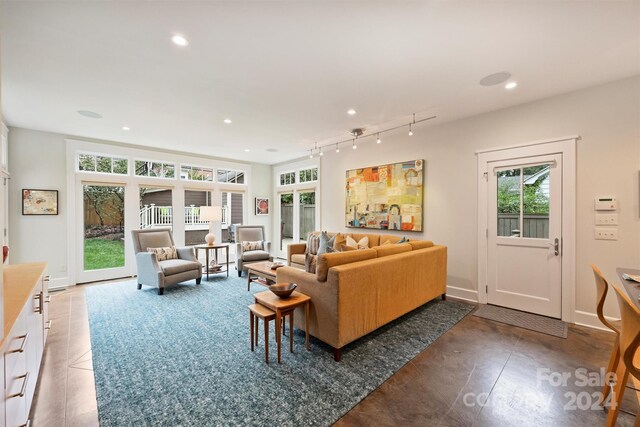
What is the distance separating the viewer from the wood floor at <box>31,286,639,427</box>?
1.82 metres

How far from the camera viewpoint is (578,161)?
10.5 feet

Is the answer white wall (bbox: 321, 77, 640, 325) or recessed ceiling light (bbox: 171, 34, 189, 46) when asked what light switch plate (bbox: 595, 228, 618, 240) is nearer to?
white wall (bbox: 321, 77, 640, 325)

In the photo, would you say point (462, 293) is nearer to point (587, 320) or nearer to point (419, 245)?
point (419, 245)

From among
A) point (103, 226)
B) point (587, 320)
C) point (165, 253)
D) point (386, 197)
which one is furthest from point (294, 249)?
point (587, 320)

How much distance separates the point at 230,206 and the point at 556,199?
645 cm

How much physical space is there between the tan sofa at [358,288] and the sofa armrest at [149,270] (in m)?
2.40

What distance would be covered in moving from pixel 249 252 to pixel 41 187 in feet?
11.7

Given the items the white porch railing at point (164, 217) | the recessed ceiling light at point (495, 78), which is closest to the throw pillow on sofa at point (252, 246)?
the white porch railing at point (164, 217)

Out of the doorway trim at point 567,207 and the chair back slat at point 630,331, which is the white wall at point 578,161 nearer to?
the doorway trim at point 567,207

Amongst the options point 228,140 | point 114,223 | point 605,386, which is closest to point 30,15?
point 228,140

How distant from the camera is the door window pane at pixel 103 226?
505 centimetres

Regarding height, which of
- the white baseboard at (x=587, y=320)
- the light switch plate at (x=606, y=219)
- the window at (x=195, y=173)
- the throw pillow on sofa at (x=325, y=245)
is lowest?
the white baseboard at (x=587, y=320)

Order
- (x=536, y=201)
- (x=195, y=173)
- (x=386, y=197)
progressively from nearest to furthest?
1. (x=536, y=201)
2. (x=386, y=197)
3. (x=195, y=173)

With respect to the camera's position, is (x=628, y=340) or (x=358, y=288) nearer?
(x=628, y=340)
